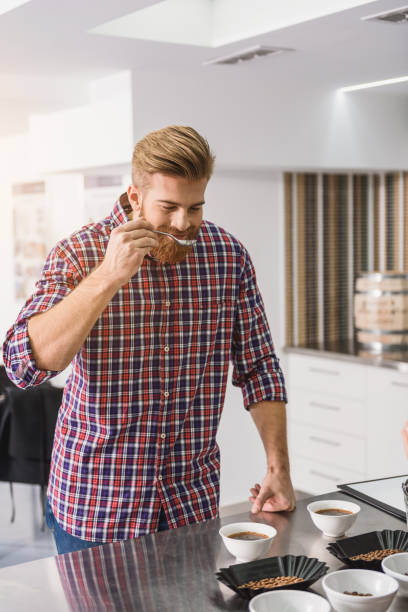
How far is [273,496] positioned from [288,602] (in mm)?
542

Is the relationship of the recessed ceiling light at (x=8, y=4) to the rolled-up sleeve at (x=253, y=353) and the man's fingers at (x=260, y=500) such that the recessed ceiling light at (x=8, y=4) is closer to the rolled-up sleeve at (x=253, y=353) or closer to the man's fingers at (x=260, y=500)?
the rolled-up sleeve at (x=253, y=353)

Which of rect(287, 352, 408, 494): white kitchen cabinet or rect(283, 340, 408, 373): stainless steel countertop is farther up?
rect(283, 340, 408, 373): stainless steel countertop

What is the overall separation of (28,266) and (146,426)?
16.0 ft

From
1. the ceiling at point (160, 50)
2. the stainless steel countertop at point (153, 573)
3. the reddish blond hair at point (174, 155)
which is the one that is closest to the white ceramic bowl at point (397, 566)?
the stainless steel countertop at point (153, 573)

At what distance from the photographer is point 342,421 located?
4234 mm

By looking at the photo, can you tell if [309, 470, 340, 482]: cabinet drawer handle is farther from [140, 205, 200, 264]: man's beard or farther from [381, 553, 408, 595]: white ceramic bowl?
[381, 553, 408, 595]: white ceramic bowl

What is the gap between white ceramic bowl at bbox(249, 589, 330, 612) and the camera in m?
1.21

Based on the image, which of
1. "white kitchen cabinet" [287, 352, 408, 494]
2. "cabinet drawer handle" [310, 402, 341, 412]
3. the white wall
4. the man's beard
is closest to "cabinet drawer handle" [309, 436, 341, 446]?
"white kitchen cabinet" [287, 352, 408, 494]

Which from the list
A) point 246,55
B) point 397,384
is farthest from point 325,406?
point 246,55

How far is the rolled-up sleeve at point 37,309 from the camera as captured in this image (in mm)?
1628

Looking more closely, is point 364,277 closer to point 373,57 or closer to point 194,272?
point 373,57

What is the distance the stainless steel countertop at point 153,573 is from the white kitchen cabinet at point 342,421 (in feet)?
7.78

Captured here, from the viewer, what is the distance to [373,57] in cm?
327

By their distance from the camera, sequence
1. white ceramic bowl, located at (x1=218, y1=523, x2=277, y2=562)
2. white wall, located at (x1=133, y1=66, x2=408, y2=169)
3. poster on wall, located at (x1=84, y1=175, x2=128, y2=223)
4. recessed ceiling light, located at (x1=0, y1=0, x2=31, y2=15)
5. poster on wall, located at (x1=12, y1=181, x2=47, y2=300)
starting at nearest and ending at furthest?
white ceramic bowl, located at (x1=218, y1=523, x2=277, y2=562)
recessed ceiling light, located at (x1=0, y1=0, x2=31, y2=15)
white wall, located at (x1=133, y1=66, x2=408, y2=169)
poster on wall, located at (x1=84, y1=175, x2=128, y2=223)
poster on wall, located at (x1=12, y1=181, x2=47, y2=300)
